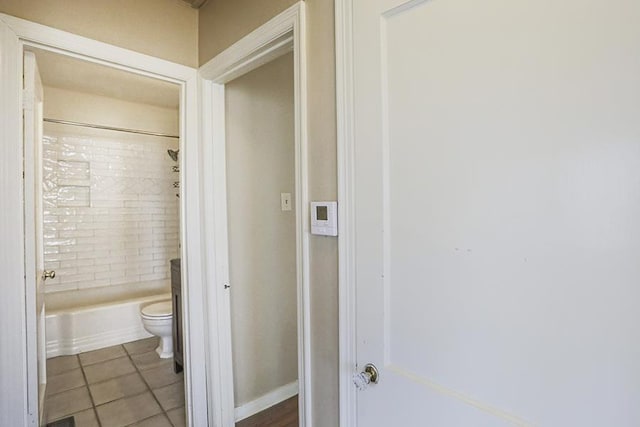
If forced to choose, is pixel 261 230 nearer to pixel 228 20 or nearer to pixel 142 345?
pixel 228 20

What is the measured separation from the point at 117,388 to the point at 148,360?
46 cm

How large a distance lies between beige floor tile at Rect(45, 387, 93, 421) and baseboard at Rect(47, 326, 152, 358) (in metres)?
0.76

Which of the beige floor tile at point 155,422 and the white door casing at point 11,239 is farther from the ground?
the white door casing at point 11,239

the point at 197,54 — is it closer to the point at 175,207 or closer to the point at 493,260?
the point at 493,260

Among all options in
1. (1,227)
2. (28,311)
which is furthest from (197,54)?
(28,311)

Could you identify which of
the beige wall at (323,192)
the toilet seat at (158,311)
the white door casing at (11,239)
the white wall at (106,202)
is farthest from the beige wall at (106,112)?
the beige wall at (323,192)

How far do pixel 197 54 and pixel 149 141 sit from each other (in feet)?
6.89

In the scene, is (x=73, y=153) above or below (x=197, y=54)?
below

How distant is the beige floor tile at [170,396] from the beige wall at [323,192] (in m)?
1.46

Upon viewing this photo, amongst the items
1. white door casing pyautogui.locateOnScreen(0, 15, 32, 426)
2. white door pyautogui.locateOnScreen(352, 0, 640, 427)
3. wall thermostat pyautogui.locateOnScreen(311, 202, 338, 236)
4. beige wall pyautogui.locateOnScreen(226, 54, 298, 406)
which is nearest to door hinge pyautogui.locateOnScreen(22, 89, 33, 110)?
white door casing pyautogui.locateOnScreen(0, 15, 32, 426)

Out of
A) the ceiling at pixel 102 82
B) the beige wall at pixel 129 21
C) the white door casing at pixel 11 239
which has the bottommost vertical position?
the white door casing at pixel 11 239

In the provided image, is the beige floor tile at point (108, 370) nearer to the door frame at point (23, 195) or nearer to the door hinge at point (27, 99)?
the door frame at point (23, 195)

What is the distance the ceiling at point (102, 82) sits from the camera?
2.54 metres

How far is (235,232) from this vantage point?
6.73 feet
